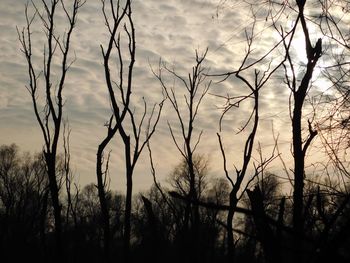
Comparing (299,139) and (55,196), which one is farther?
(55,196)

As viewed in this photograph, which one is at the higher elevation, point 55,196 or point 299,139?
point 55,196

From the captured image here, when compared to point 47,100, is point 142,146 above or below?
below

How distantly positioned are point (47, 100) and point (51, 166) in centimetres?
136

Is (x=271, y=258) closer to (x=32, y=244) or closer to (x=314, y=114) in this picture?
(x=314, y=114)

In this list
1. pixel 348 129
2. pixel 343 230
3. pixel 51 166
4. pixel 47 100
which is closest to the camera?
pixel 343 230

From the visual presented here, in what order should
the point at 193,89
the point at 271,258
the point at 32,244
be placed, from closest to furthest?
the point at 271,258 → the point at 193,89 → the point at 32,244

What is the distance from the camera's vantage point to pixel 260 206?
5.44 ft

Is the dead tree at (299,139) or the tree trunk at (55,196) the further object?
the tree trunk at (55,196)

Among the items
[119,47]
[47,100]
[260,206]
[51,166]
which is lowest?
[260,206]

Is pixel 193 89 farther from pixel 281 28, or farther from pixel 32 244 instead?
pixel 32 244

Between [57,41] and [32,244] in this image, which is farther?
[32,244]

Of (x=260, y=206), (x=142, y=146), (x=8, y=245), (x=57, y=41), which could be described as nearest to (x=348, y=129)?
(x=260, y=206)

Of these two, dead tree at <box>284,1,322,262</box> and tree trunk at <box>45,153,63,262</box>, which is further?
tree trunk at <box>45,153,63,262</box>

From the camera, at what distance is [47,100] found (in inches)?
357
